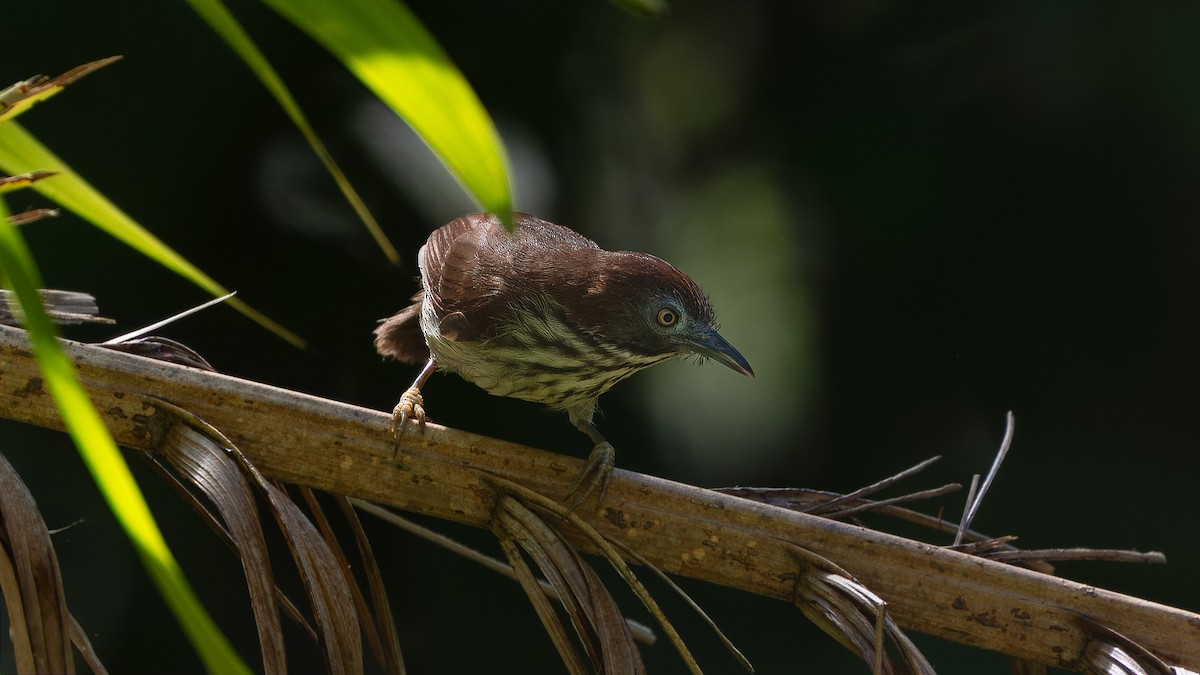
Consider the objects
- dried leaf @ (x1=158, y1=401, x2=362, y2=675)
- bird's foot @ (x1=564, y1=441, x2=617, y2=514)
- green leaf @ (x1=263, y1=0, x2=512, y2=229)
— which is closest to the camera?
green leaf @ (x1=263, y1=0, x2=512, y2=229)

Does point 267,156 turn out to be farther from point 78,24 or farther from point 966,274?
point 966,274

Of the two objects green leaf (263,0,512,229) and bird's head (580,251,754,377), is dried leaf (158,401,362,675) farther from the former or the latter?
bird's head (580,251,754,377)

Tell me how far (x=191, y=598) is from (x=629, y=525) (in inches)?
49.8

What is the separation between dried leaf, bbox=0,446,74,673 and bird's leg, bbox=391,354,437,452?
24.4 inches

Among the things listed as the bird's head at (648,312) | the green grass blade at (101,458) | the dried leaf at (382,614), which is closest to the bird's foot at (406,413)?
the dried leaf at (382,614)

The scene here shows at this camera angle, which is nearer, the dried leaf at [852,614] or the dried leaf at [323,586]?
the dried leaf at [323,586]

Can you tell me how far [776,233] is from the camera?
177 inches

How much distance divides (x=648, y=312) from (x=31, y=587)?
190 cm

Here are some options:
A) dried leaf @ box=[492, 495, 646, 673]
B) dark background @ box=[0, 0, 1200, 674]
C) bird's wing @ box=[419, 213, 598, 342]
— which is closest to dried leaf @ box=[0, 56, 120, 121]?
dried leaf @ box=[492, 495, 646, 673]

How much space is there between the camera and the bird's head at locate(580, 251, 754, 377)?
2971 millimetres

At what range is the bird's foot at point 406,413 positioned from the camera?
1.92 m

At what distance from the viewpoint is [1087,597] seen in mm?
1912

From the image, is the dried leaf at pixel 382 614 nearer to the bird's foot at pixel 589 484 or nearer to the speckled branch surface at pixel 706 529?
the speckled branch surface at pixel 706 529

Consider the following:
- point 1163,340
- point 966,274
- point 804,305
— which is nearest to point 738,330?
point 804,305
